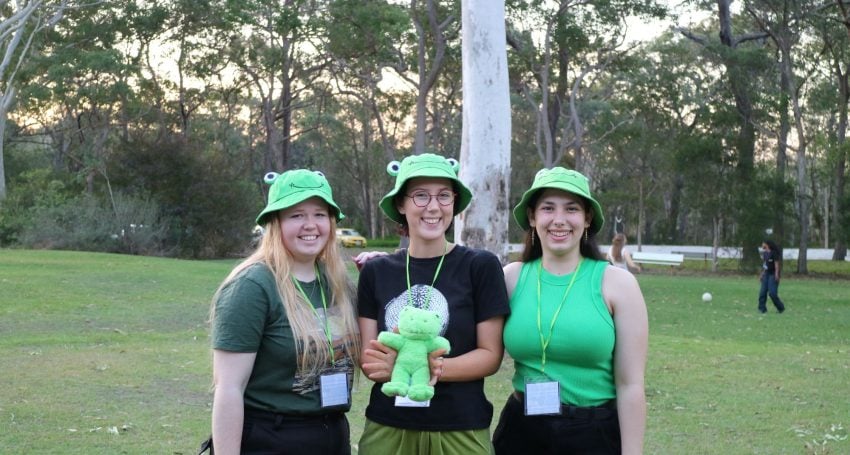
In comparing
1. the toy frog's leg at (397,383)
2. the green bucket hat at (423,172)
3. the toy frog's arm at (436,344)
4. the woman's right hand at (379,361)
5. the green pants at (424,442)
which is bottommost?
the green pants at (424,442)

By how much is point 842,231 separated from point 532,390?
36.5 metres

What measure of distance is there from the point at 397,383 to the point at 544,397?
56 cm

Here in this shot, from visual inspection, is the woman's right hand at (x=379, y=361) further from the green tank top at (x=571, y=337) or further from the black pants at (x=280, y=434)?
the green tank top at (x=571, y=337)

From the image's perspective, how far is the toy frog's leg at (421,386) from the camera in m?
3.23

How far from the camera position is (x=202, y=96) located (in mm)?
44031

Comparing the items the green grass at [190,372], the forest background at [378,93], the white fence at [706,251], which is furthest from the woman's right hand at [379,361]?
the white fence at [706,251]

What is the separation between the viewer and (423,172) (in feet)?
11.8

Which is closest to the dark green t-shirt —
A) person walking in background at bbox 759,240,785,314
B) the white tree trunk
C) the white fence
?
the white tree trunk

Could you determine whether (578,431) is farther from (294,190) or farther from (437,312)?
(294,190)

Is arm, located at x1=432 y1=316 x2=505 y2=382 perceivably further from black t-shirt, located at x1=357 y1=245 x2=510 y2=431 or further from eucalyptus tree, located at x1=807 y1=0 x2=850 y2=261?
eucalyptus tree, located at x1=807 y1=0 x2=850 y2=261

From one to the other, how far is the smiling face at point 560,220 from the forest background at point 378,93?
2651 centimetres

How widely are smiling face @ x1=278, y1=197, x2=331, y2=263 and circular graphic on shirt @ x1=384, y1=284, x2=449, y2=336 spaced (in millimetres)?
335

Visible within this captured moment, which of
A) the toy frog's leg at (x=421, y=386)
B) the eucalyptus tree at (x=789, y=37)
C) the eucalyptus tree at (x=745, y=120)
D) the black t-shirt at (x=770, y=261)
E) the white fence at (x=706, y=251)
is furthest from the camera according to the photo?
the white fence at (x=706, y=251)

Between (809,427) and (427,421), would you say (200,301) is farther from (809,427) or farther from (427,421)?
(427,421)
